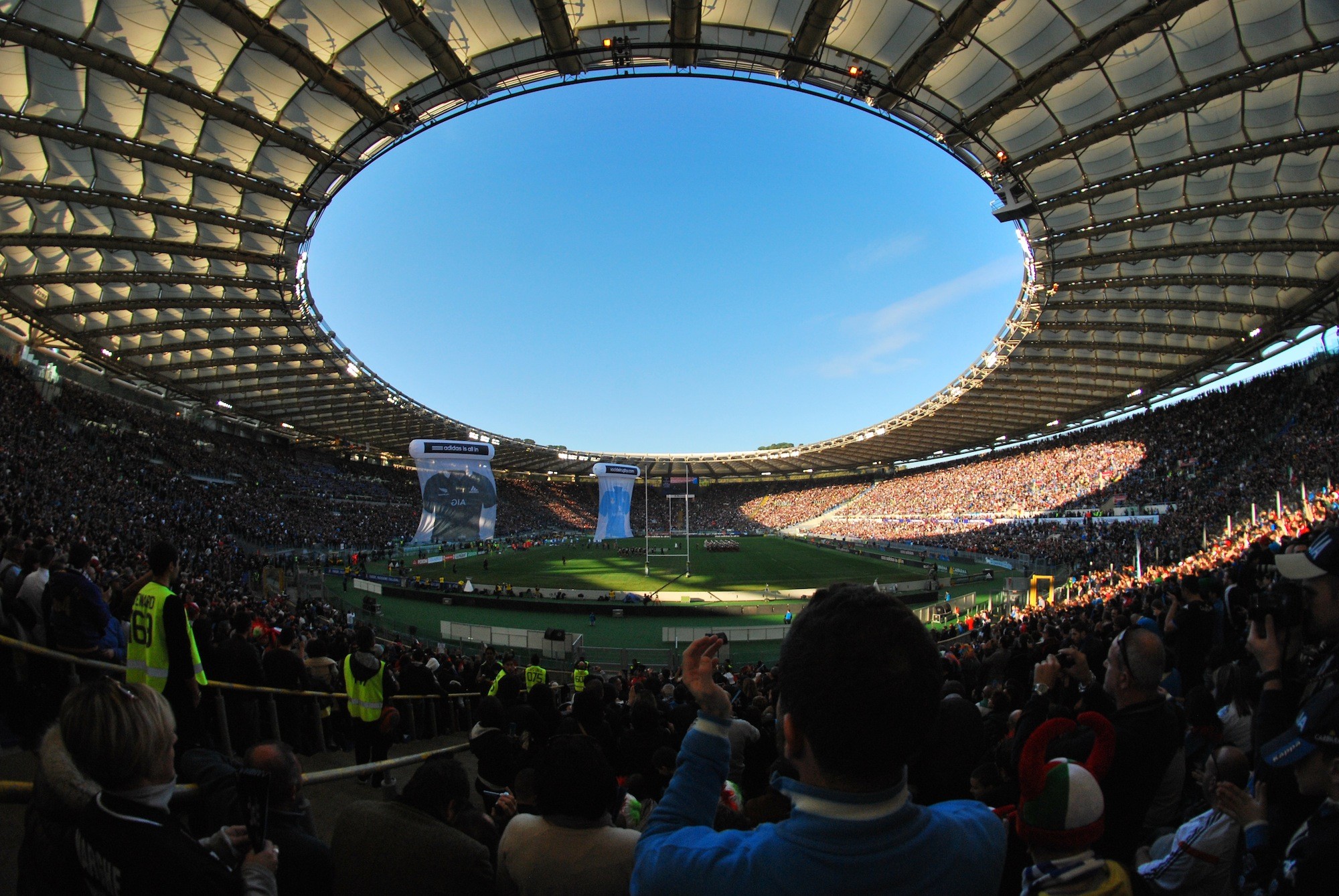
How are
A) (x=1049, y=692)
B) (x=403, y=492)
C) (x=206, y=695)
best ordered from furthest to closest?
(x=403, y=492) → (x=206, y=695) → (x=1049, y=692)

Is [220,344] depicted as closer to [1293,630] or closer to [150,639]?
[150,639]

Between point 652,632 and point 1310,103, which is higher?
point 1310,103

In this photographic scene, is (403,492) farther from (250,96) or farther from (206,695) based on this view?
(206,695)

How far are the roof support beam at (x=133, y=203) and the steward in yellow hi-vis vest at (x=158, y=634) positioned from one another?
62.0ft

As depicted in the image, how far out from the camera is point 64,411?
33.4 metres

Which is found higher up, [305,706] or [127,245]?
[127,245]

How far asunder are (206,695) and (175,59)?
1509cm

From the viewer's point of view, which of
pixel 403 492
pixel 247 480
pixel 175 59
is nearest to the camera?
pixel 175 59

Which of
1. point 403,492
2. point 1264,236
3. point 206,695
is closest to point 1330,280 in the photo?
point 1264,236

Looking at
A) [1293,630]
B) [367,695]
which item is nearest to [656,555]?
[367,695]

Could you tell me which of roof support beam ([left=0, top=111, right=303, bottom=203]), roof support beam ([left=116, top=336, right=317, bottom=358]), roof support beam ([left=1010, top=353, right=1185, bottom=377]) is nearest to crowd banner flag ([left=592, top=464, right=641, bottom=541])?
roof support beam ([left=116, top=336, right=317, bottom=358])

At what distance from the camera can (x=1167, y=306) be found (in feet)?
87.7

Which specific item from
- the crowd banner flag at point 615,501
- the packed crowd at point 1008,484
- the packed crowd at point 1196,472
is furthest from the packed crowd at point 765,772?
the packed crowd at point 1008,484

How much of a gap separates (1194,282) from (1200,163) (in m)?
9.78
